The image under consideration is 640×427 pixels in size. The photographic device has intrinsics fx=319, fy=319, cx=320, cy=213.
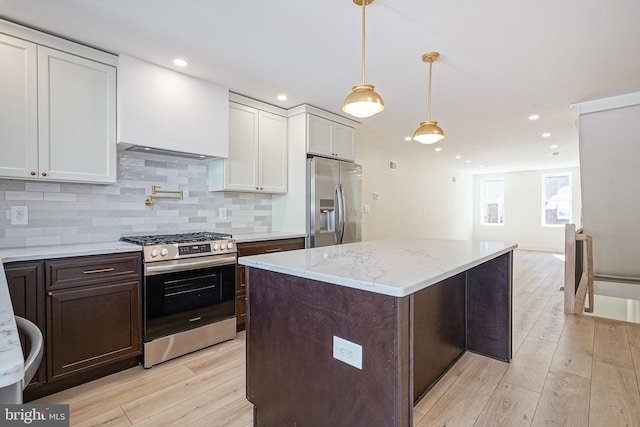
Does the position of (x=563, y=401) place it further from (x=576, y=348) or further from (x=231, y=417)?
(x=231, y=417)

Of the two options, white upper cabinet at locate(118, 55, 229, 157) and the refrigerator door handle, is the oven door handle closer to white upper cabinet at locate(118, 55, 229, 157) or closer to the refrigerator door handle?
white upper cabinet at locate(118, 55, 229, 157)

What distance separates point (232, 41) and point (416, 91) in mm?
1913

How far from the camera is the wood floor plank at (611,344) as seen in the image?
242 centimetres

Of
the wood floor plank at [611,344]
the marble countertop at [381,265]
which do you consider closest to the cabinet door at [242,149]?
the marble countertop at [381,265]

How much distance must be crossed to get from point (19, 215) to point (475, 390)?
3.42 meters

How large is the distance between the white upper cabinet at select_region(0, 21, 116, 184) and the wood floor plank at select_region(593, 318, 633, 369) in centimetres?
413

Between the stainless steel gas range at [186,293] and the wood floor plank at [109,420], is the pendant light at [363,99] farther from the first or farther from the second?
the wood floor plank at [109,420]

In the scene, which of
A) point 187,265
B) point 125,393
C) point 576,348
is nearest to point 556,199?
point 576,348

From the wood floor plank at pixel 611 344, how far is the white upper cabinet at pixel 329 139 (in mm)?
3095

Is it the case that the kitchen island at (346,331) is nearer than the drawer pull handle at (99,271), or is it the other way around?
the kitchen island at (346,331)

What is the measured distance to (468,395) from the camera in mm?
1992

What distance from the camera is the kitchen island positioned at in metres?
1.20

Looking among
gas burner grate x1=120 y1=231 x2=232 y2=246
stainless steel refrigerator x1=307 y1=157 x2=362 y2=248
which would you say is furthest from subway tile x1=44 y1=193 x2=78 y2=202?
stainless steel refrigerator x1=307 y1=157 x2=362 y2=248

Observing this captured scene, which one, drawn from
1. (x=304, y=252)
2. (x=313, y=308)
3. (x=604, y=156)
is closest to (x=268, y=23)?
(x=304, y=252)
